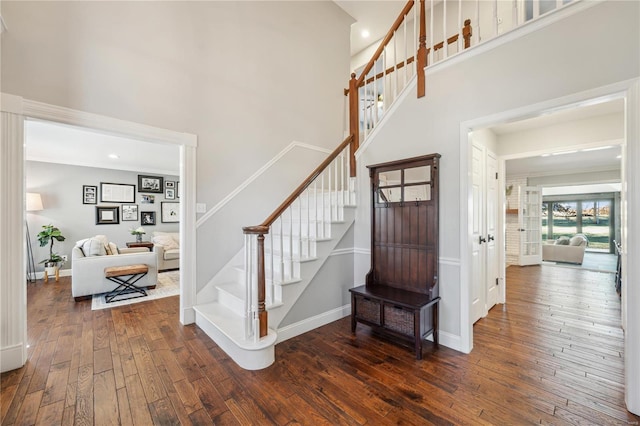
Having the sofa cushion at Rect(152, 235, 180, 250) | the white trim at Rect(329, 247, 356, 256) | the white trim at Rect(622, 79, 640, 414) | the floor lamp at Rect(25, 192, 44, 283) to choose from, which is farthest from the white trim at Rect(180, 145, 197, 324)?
the floor lamp at Rect(25, 192, 44, 283)

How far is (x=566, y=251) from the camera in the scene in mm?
7355

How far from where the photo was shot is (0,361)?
2109mm

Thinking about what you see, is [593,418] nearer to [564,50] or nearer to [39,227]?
[564,50]

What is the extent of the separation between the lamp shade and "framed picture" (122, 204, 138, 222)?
1.62 metres

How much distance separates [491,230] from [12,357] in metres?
5.21

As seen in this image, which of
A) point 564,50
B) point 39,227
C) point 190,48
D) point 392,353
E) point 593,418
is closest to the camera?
point 593,418

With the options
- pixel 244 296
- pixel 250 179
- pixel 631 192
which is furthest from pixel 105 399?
pixel 631 192

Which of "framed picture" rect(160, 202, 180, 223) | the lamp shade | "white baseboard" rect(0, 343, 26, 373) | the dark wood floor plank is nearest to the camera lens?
the dark wood floor plank

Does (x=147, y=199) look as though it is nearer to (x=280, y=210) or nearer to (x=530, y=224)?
(x=280, y=210)

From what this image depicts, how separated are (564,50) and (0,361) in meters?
5.06

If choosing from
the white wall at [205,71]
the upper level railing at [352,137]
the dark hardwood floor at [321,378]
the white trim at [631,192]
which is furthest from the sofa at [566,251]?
the white wall at [205,71]

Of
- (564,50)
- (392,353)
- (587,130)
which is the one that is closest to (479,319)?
(392,353)

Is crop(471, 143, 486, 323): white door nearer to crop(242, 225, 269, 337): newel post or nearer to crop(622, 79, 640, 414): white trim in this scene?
crop(622, 79, 640, 414): white trim

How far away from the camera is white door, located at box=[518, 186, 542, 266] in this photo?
270 inches
